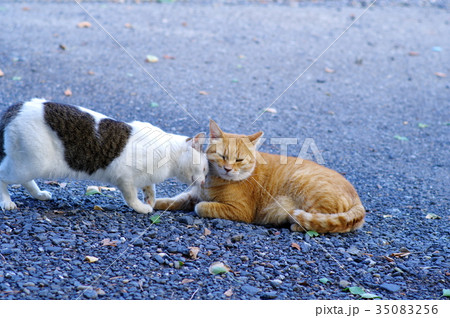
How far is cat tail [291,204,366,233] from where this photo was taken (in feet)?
15.9

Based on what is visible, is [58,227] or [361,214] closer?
[58,227]

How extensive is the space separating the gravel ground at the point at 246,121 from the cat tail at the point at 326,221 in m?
0.12

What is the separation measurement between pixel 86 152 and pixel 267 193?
1842 millimetres

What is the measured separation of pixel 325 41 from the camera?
1214 cm

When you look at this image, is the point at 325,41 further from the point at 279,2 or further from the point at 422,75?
the point at 279,2

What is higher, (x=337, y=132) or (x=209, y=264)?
(x=209, y=264)

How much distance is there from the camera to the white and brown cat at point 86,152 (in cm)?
431

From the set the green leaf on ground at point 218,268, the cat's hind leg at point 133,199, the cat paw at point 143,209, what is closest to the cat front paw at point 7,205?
the cat's hind leg at point 133,199

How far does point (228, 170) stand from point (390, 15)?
11.6 metres

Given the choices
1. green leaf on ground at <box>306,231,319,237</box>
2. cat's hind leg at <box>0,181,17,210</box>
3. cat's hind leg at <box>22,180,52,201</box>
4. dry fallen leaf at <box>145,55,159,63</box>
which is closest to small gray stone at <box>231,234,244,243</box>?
green leaf on ground at <box>306,231,319,237</box>

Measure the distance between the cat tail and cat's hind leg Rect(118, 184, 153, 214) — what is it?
4.59 ft

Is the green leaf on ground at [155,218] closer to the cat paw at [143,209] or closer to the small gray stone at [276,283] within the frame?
the cat paw at [143,209]

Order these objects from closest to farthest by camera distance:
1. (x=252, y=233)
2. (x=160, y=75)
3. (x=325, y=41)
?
(x=252, y=233), (x=160, y=75), (x=325, y=41)

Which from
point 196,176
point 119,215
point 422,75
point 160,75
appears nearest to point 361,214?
point 196,176
